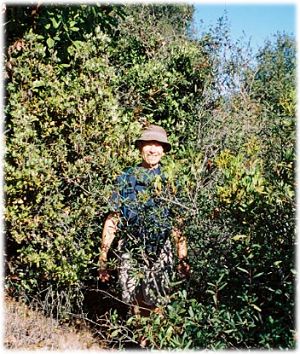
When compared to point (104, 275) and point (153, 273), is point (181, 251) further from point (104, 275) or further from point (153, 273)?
point (104, 275)

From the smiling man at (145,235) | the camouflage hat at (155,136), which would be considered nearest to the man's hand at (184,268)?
the smiling man at (145,235)

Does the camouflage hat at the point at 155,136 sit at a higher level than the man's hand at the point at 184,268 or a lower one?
higher

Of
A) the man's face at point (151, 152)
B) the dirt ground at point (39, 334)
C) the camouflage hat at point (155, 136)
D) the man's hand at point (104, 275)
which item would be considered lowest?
the dirt ground at point (39, 334)

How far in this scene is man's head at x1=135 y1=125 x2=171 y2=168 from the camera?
4.20 metres

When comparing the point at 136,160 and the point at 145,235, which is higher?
the point at 136,160

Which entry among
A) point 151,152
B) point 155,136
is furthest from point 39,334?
point 155,136

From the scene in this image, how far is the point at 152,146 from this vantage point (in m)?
4.37

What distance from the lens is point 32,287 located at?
185 inches

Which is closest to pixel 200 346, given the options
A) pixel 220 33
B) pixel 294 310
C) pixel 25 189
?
pixel 294 310

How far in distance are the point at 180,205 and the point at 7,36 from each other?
2566mm

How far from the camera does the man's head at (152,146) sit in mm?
4203

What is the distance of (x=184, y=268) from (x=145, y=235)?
0.32m

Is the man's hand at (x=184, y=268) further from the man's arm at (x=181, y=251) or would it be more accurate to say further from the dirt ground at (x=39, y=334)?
the dirt ground at (x=39, y=334)

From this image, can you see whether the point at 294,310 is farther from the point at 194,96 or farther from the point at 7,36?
the point at 194,96
